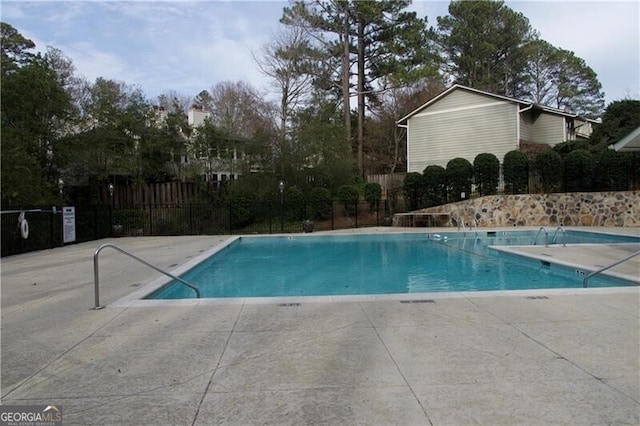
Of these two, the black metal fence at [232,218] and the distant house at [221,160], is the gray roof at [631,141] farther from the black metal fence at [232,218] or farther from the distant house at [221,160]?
the distant house at [221,160]

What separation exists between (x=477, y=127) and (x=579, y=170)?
6013 millimetres

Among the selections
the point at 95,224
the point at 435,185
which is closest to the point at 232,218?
the point at 95,224

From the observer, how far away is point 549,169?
1944cm

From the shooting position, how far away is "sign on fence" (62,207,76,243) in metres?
14.2

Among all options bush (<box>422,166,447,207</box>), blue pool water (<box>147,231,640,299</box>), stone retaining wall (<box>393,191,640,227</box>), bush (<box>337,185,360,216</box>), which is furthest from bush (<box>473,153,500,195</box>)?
bush (<box>337,185,360,216</box>)

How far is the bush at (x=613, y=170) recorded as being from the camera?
1823cm

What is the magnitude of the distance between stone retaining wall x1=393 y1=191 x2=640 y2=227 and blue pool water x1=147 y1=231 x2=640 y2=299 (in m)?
2.66

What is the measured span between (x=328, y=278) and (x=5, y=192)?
38.4 feet

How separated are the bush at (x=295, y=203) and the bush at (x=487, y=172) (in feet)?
27.4

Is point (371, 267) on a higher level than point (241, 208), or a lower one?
lower

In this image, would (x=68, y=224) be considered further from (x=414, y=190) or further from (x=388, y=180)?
(x=388, y=180)

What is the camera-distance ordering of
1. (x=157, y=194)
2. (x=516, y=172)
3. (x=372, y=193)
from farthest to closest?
(x=157, y=194) → (x=372, y=193) → (x=516, y=172)

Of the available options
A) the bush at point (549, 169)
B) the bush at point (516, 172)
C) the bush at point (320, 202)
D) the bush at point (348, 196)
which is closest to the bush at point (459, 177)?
the bush at point (516, 172)

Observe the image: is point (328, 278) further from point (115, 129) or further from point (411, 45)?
point (411, 45)
